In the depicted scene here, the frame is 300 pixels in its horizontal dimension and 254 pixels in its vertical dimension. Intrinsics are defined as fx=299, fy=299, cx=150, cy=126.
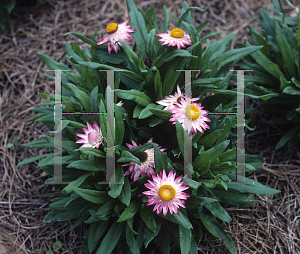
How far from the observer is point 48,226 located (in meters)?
1.73

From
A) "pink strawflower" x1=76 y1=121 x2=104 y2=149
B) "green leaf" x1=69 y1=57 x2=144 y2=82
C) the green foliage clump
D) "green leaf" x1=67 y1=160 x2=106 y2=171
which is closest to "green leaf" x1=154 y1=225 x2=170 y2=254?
"green leaf" x1=67 y1=160 x2=106 y2=171

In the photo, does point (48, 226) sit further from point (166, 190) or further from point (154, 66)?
point (154, 66)

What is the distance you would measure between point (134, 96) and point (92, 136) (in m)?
0.28

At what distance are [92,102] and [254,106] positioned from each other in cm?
119

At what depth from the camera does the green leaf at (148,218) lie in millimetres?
1343

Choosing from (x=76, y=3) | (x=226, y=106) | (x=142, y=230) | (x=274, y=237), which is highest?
(x=76, y=3)

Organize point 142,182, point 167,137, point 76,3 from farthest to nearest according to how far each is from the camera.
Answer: point 76,3, point 167,137, point 142,182

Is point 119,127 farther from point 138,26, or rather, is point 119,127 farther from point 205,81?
point 138,26

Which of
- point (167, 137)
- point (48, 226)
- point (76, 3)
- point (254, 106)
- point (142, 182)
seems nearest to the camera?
point (142, 182)

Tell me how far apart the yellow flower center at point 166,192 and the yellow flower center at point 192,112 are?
0.34 metres

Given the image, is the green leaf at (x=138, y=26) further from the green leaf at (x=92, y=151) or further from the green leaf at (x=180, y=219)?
the green leaf at (x=180, y=219)

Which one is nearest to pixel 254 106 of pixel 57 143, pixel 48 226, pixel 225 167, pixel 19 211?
pixel 225 167

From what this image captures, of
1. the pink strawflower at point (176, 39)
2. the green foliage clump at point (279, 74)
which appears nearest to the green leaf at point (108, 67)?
the pink strawflower at point (176, 39)

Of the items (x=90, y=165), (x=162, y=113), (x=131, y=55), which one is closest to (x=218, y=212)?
(x=162, y=113)
